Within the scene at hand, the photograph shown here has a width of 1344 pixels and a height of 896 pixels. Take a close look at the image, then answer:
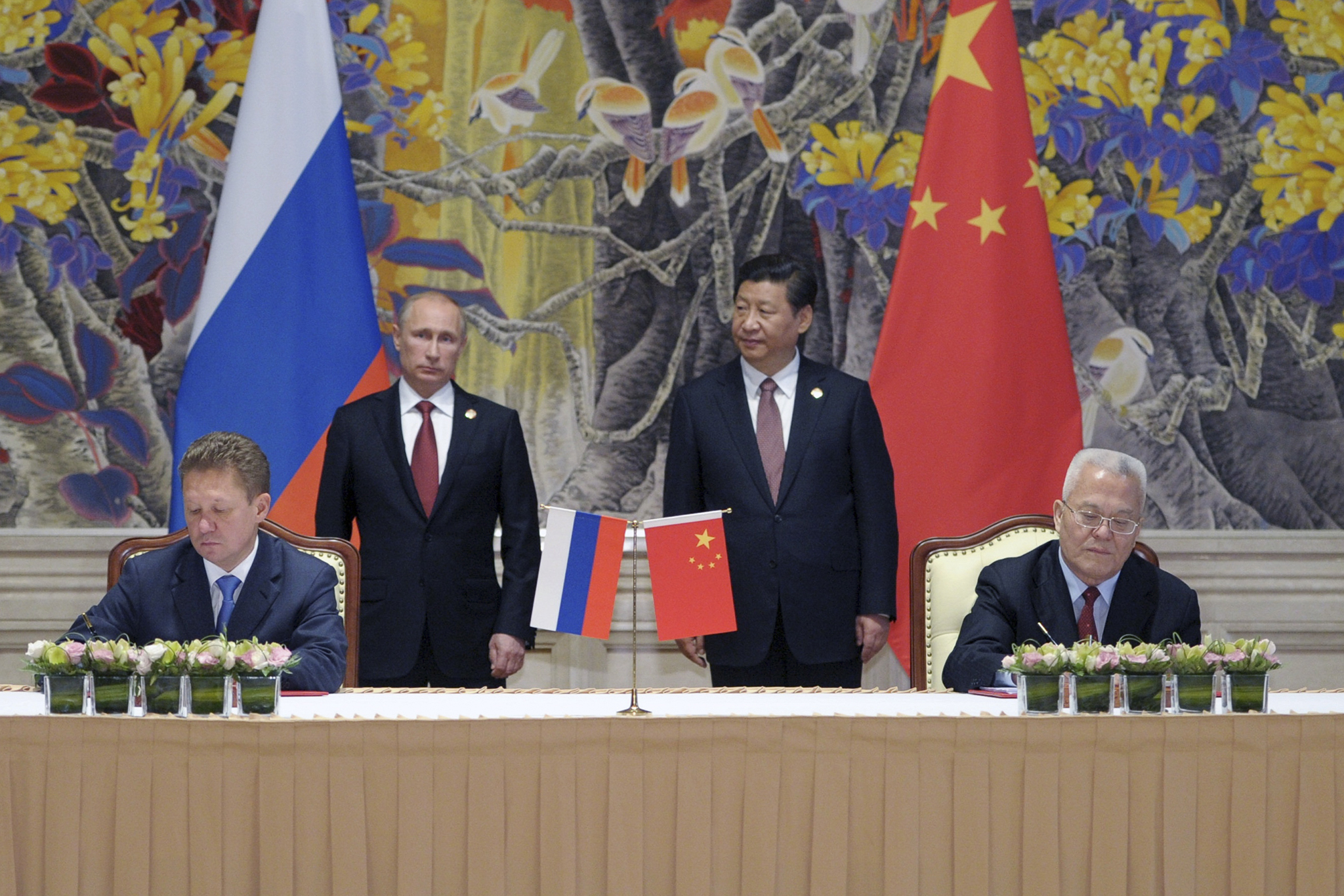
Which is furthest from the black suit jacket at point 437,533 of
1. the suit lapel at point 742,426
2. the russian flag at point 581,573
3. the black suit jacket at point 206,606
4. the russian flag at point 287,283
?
the russian flag at point 581,573

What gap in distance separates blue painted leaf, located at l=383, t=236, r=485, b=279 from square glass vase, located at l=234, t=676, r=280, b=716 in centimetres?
237

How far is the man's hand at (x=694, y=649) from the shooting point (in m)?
3.31

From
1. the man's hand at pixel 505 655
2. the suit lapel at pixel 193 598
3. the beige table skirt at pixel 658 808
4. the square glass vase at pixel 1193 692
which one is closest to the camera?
the beige table skirt at pixel 658 808

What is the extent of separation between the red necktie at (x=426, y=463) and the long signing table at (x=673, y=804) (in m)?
1.46

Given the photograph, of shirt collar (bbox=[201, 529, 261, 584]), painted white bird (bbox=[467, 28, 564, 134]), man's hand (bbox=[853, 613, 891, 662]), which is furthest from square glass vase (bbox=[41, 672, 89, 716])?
painted white bird (bbox=[467, 28, 564, 134])

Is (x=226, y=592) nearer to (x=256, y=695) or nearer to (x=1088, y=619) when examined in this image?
(x=256, y=695)

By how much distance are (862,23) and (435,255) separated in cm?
155

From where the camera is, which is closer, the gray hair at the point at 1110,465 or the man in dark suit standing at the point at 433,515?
the gray hair at the point at 1110,465

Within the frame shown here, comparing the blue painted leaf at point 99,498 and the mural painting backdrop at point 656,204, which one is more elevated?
the mural painting backdrop at point 656,204

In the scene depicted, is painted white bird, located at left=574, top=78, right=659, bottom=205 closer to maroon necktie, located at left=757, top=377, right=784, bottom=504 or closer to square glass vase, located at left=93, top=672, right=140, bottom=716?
maroon necktie, located at left=757, top=377, right=784, bottom=504

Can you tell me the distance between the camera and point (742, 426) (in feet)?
11.4

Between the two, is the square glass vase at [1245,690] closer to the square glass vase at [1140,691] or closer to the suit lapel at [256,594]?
the square glass vase at [1140,691]

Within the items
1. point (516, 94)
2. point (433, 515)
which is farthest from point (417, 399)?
point (516, 94)

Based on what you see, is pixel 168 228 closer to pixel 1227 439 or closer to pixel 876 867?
pixel 876 867
